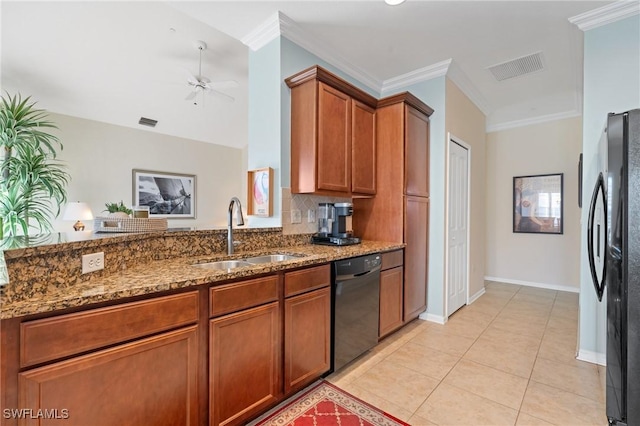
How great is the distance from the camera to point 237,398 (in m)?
1.60

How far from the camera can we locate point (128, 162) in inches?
203

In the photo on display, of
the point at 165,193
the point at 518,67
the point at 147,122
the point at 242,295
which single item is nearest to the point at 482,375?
the point at 242,295

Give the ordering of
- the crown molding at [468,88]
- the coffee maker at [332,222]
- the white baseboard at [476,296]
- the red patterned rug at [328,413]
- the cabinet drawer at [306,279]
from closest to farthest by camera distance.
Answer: the red patterned rug at [328,413], the cabinet drawer at [306,279], the coffee maker at [332,222], the crown molding at [468,88], the white baseboard at [476,296]

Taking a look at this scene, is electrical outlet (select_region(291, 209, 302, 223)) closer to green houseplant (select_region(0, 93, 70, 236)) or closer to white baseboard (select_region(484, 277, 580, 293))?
green houseplant (select_region(0, 93, 70, 236))

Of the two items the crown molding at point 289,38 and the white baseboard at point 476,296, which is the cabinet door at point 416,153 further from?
the white baseboard at point 476,296

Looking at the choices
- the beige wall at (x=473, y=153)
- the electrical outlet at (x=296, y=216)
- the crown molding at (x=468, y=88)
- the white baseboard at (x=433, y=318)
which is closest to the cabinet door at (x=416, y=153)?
the beige wall at (x=473, y=153)

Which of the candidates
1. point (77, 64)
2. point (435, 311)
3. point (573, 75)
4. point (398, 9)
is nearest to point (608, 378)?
point (435, 311)

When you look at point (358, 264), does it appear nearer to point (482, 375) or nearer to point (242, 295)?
point (242, 295)

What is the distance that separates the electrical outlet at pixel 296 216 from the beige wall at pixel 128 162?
150 inches

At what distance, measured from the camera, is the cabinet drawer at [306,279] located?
1862 mm

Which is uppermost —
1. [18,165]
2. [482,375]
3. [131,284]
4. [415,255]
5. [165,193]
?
[18,165]

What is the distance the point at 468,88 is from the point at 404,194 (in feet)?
6.53

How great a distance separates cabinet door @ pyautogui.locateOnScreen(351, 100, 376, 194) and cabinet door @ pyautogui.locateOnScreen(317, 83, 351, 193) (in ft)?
0.24

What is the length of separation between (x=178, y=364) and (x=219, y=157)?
565 cm
